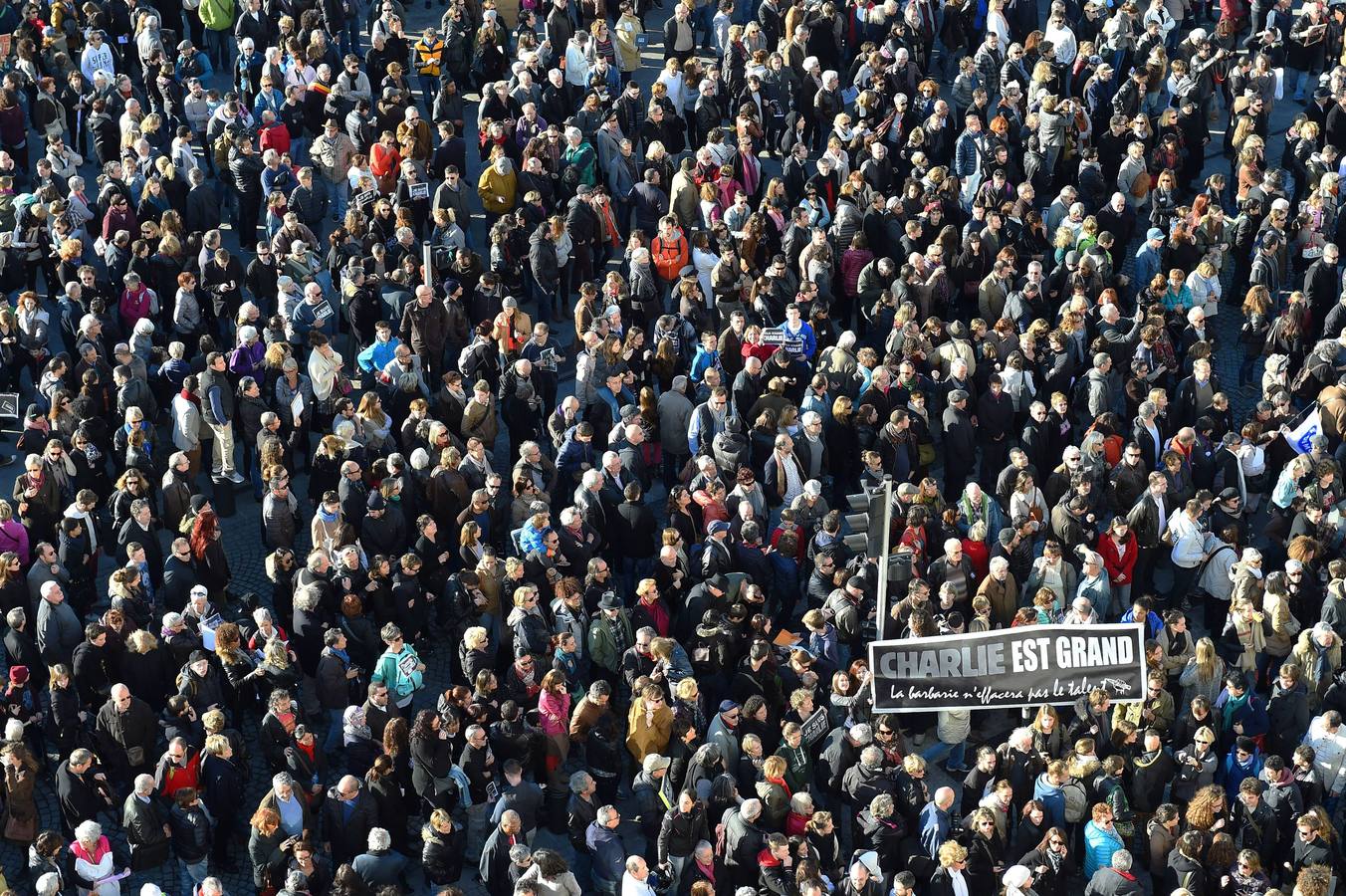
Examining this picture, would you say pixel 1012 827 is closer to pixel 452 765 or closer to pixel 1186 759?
pixel 1186 759

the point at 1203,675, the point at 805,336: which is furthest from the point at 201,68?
the point at 1203,675

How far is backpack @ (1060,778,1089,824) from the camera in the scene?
17.6 metres

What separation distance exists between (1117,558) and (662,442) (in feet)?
15.0

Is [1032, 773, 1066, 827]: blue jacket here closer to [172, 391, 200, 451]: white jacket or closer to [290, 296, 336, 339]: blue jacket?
[172, 391, 200, 451]: white jacket

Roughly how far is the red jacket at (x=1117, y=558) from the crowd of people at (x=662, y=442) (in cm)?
4

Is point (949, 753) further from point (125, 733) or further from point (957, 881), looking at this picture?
A: point (125, 733)

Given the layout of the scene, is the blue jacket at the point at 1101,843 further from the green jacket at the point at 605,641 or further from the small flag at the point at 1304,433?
the small flag at the point at 1304,433

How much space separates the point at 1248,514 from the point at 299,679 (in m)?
9.15

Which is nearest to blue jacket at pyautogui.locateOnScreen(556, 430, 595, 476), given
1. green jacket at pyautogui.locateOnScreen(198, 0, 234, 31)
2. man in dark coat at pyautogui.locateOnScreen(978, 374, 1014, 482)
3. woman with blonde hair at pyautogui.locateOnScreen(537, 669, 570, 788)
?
woman with blonde hair at pyautogui.locateOnScreen(537, 669, 570, 788)

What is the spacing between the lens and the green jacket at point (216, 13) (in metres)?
29.4

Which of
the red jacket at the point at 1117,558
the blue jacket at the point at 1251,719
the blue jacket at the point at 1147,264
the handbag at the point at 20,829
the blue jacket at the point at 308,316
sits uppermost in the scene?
the blue jacket at the point at 1147,264

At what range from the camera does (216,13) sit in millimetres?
29422

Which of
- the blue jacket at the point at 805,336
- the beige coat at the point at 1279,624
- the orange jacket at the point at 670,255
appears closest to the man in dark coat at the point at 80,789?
the blue jacket at the point at 805,336

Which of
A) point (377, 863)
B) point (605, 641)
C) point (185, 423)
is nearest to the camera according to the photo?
point (377, 863)
